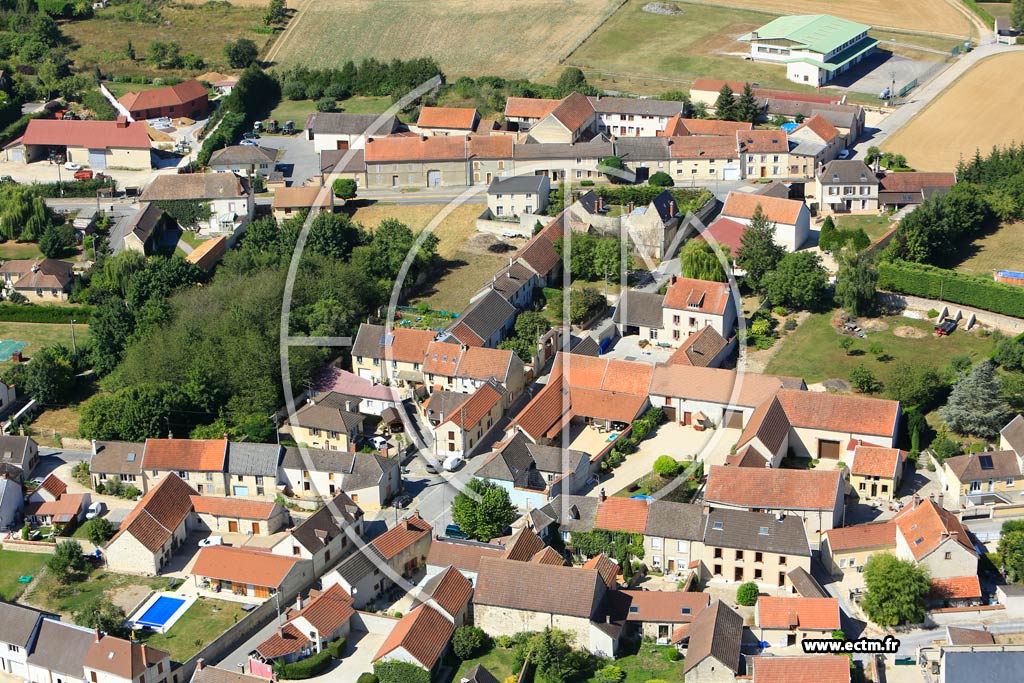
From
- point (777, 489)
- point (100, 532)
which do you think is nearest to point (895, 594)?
point (777, 489)

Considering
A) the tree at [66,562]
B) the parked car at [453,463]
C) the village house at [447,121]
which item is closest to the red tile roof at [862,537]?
the parked car at [453,463]

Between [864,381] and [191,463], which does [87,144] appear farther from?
[864,381]

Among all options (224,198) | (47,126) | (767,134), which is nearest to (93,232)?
(224,198)

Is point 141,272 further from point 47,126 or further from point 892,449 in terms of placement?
point 892,449

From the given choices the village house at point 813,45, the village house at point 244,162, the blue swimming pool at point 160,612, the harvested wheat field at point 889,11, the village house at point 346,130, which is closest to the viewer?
the blue swimming pool at point 160,612

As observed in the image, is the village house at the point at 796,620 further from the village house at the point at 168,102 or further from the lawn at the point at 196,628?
the village house at the point at 168,102
